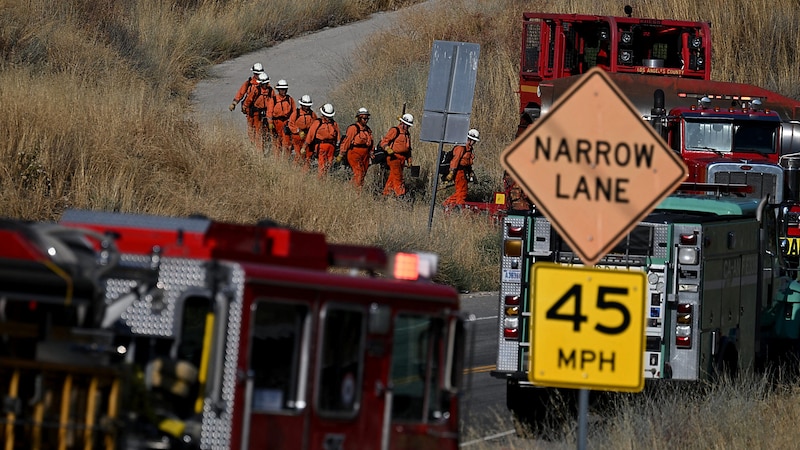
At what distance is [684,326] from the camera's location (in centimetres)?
1230

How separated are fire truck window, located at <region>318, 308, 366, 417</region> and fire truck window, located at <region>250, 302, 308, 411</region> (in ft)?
0.45

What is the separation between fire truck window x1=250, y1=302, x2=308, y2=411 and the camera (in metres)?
6.41

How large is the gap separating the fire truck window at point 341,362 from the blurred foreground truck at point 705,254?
4.90 m

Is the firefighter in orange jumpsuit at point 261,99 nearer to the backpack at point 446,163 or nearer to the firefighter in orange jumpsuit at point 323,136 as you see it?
the firefighter in orange jumpsuit at point 323,136

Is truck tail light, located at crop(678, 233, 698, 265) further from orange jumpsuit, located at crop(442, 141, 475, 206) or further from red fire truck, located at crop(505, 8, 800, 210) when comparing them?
orange jumpsuit, located at crop(442, 141, 475, 206)

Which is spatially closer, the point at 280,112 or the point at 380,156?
the point at 380,156

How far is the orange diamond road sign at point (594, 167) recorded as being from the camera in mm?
7938

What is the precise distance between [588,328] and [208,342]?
7.58 feet

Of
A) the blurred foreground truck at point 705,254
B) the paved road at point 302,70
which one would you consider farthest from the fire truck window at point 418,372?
the paved road at point 302,70

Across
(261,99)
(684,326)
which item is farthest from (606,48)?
(684,326)

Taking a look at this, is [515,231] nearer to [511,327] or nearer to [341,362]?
[511,327]

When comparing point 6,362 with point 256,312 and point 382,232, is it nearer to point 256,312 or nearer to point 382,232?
point 256,312

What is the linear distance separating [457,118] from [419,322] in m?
16.1

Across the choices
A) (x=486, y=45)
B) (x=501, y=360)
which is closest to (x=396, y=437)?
(x=501, y=360)
